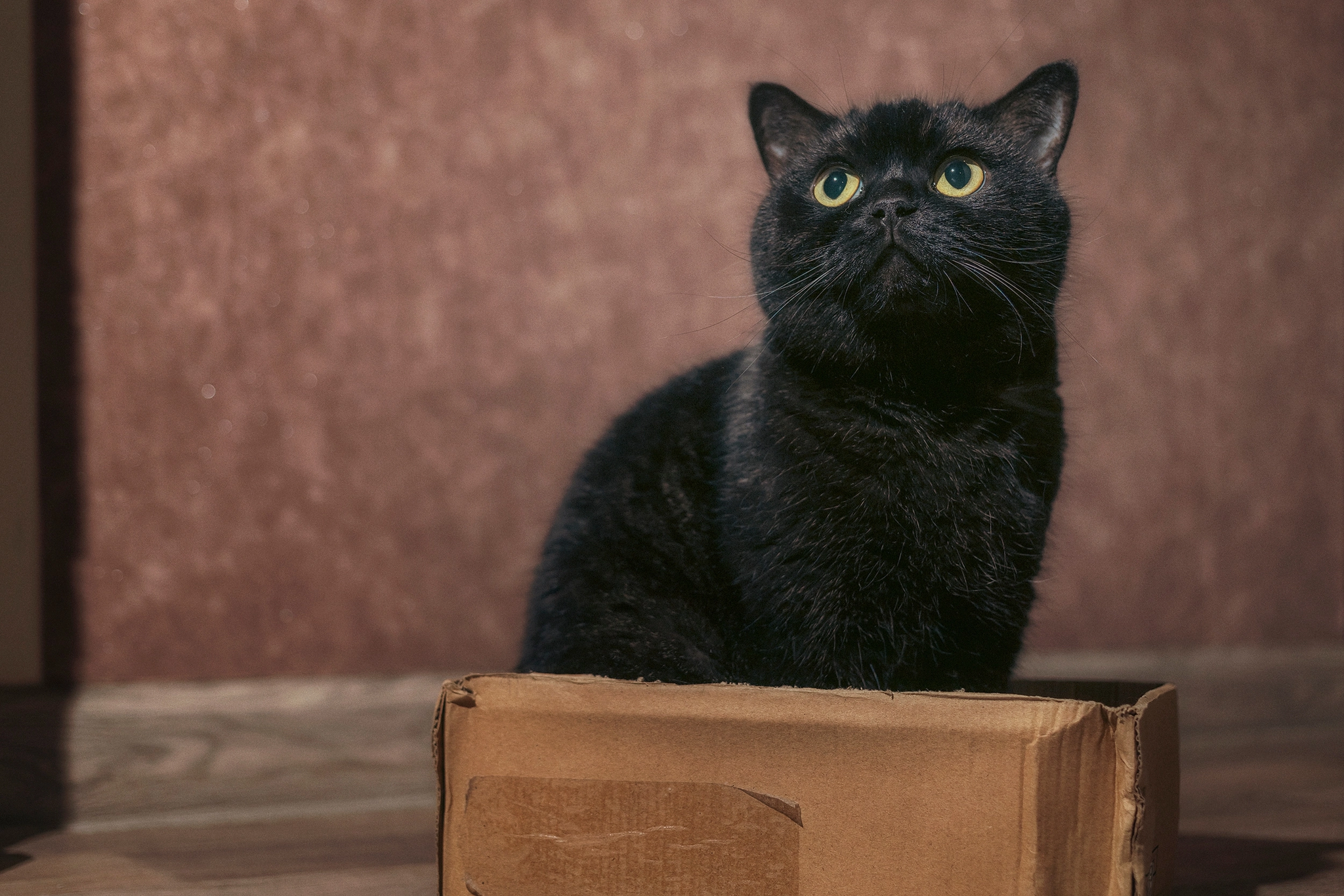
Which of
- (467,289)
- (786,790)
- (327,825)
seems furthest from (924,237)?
(327,825)

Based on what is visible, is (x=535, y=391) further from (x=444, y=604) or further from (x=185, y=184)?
(x=185, y=184)

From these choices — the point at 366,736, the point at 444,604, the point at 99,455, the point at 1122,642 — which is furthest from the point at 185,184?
the point at 1122,642

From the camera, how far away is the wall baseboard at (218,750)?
107cm

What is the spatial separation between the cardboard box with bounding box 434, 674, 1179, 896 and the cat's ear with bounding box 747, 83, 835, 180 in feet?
1.79

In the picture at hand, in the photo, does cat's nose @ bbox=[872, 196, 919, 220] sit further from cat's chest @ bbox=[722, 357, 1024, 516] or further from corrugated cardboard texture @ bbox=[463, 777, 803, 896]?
corrugated cardboard texture @ bbox=[463, 777, 803, 896]

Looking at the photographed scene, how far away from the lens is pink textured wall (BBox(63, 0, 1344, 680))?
115 centimetres

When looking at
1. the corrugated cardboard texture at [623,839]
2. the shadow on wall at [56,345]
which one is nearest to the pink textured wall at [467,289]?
the shadow on wall at [56,345]

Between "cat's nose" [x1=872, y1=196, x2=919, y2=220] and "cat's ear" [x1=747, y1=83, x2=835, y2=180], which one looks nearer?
"cat's nose" [x1=872, y1=196, x2=919, y2=220]

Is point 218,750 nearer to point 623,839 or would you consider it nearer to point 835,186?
point 623,839

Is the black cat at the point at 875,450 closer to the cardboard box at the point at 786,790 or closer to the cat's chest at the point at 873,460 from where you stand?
the cat's chest at the point at 873,460

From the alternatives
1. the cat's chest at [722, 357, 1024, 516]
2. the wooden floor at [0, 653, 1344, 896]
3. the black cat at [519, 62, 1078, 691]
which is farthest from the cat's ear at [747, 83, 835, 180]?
the wooden floor at [0, 653, 1344, 896]

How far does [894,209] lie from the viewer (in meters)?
0.74

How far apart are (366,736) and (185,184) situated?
74 cm

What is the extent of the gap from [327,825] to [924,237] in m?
0.94
